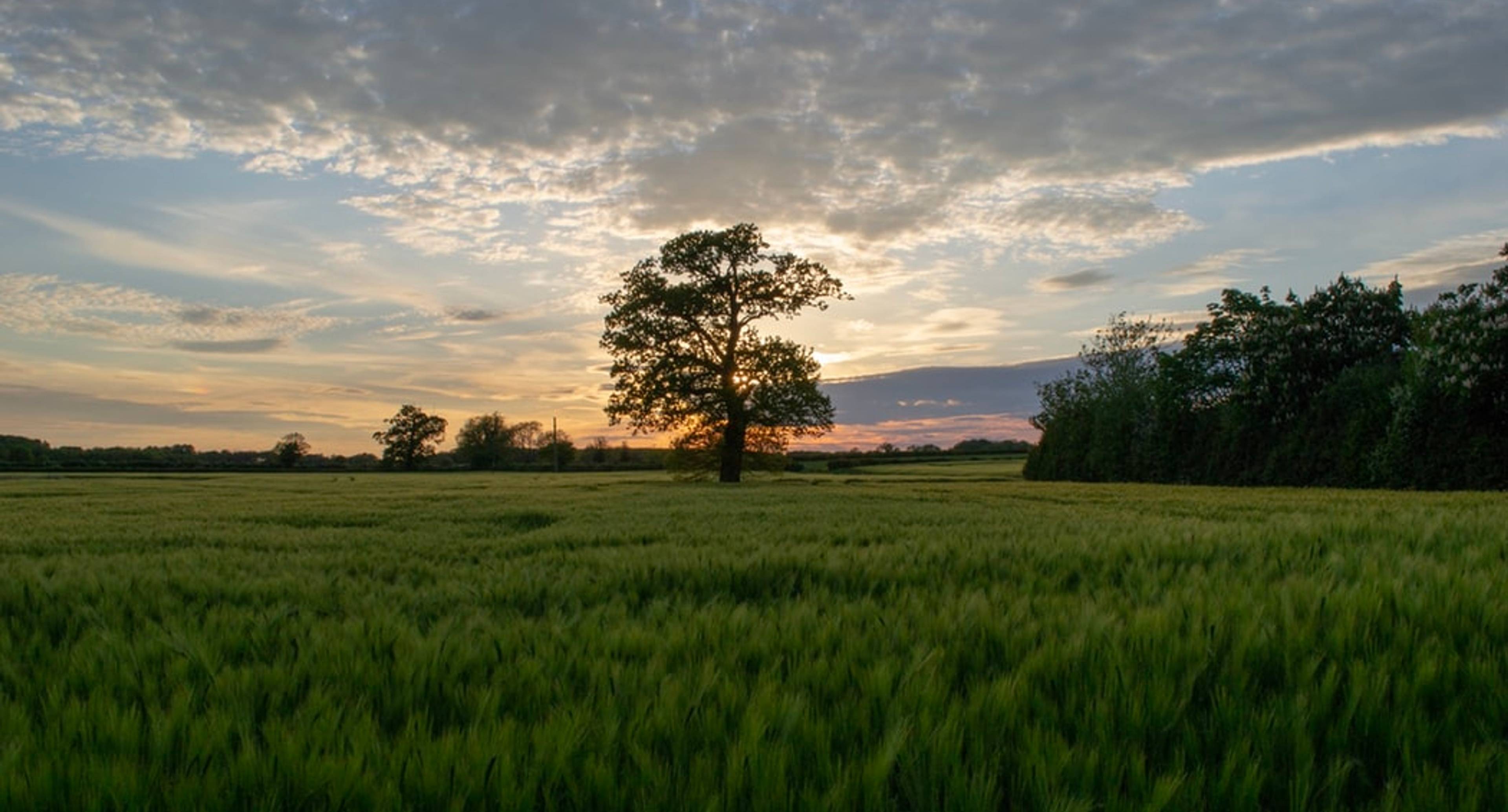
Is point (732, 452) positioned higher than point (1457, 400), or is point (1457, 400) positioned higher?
point (1457, 400)

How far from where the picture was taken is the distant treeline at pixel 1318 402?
25984 mm

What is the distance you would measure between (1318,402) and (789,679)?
39595 millimetres

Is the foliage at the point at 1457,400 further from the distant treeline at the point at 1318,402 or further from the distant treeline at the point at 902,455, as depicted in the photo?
the distant treeline at the point at 902,455

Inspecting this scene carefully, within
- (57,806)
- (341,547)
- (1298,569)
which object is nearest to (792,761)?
(57,806)

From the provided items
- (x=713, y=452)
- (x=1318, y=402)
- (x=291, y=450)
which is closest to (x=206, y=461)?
(x=291, y=450)

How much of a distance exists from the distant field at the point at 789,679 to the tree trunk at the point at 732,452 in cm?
3267

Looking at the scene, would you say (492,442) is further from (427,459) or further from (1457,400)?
(1457,400)

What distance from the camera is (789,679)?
8.52ft

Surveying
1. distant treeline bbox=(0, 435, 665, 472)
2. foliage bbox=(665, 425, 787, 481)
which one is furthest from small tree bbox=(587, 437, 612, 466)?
foliage bbox=(665, 425, 787, 481)

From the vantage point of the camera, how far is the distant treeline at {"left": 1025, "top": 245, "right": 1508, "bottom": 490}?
1023 inches

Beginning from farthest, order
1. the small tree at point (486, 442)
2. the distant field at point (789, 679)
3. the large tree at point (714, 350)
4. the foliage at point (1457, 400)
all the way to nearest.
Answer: the small tree at point (486, 442) < the large tree at point (714, 350) < the foliage at point (1457, 400) < the distant field at point (789, 679)

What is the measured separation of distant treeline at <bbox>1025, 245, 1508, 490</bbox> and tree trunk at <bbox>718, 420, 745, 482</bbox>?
22.8 m

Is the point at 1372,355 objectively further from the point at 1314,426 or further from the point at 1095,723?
the point at 1095,723

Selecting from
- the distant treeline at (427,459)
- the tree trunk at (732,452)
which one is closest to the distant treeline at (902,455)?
the distant treeline at (427,459)
